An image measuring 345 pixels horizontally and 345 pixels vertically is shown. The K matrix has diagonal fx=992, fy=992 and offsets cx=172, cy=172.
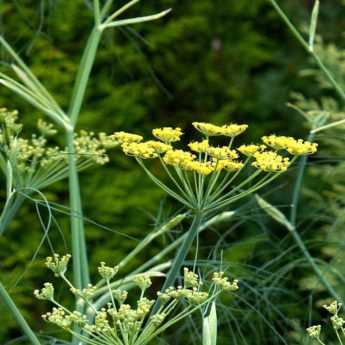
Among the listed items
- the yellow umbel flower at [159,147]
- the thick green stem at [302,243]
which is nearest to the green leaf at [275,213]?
the thick green stem at [302,243]

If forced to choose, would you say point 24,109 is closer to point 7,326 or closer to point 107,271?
point 7,326

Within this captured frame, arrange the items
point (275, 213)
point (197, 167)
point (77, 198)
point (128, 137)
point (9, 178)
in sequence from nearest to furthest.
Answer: point (197, 167), point (128, 137), point (9, 178), point (77, 198), point (275, 213)

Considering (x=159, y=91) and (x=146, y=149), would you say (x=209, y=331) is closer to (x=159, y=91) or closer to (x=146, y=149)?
(x=146, y=149)

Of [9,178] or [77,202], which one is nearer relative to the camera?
[9,178]

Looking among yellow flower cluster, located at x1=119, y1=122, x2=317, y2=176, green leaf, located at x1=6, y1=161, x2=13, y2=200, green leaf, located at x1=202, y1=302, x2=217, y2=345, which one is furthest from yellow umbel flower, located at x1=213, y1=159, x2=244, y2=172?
green leaf, located at x1=6, y1=161, x2=13, y2=200

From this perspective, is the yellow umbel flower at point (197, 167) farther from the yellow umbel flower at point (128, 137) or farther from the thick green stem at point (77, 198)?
the thick green stem at point (77, 198)

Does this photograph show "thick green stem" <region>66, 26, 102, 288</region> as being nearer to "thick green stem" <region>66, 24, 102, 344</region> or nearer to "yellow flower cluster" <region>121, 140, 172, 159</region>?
"thick green stem" <region>66, 24, 102, 344</region>

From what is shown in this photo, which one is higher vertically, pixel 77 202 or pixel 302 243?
pixel 77 202

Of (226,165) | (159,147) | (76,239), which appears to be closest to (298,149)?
(226,165)
